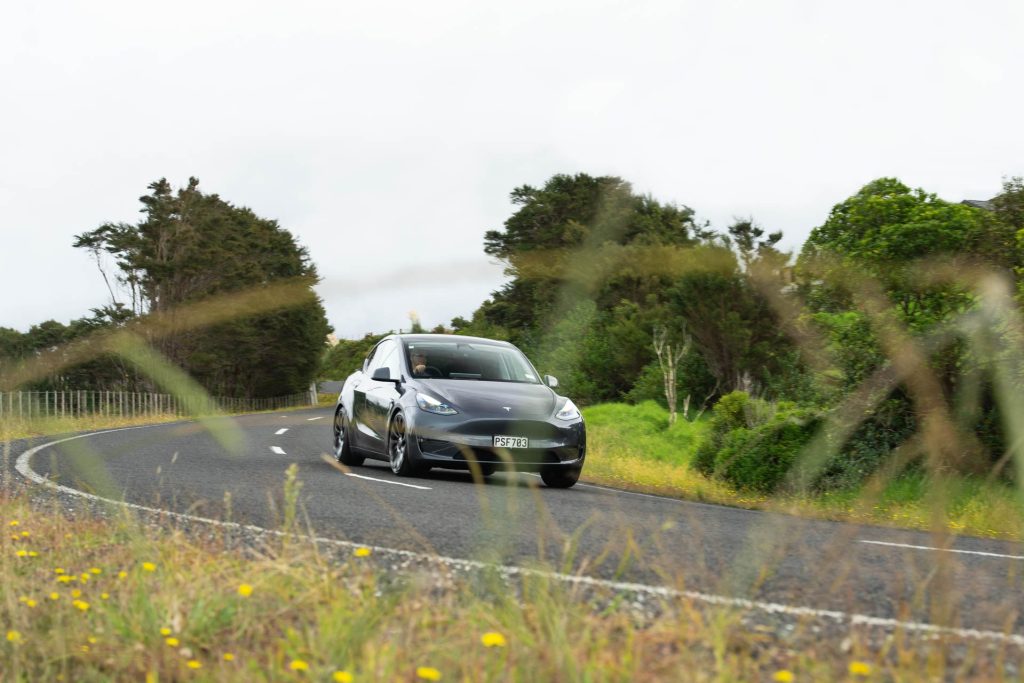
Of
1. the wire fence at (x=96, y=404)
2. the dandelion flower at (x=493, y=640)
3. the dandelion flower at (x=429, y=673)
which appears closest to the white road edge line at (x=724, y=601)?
the dandelion flower at (x=493, y=640)

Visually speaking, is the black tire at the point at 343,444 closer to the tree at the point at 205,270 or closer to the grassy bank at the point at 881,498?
the grassy bank at the point at 881,498

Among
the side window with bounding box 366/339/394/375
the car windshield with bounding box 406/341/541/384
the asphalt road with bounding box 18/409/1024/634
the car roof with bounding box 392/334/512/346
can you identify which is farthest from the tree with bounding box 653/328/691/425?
the asphalt road with bounding box 18/409/1024/634

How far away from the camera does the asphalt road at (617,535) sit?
16.5 feet

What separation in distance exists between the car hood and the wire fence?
1737 centimetres

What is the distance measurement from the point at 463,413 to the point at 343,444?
3179mm

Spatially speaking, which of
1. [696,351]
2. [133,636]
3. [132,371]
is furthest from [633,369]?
[133,636]

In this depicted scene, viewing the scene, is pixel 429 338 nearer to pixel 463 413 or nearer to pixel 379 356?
pixel 379 356

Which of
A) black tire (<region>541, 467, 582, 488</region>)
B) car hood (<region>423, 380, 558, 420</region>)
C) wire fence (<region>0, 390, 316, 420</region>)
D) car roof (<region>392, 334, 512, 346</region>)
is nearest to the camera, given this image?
car hood (<region>423, 380, 558, 420</region>)

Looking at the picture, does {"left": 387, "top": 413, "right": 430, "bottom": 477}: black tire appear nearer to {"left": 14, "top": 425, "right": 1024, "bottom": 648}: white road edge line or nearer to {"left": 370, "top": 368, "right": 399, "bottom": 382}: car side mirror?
{"left": 370, "top": 368, "right": 399, "bottom": 382}: car side mirror

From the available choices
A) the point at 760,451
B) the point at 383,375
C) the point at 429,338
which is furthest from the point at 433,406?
the point at 760,451

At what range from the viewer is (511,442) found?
11625 millimetres

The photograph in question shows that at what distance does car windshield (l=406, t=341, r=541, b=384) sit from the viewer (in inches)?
510

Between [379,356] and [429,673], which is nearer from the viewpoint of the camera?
[429,673]

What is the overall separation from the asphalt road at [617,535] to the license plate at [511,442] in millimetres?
415
